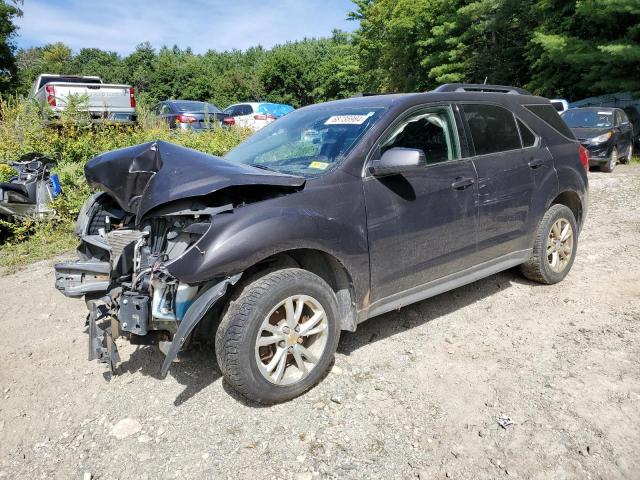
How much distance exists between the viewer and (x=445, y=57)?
26203 millimetres

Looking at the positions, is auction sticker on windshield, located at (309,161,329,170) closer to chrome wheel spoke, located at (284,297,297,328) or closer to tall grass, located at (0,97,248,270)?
chrome wheel spoke, located at (284,297,297,328)

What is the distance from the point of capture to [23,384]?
11.0ft

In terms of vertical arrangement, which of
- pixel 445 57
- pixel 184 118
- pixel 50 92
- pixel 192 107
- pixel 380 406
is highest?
pixel 445 57

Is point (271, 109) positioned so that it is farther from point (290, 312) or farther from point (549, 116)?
point (290, 312)

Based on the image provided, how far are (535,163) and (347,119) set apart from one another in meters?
1.87

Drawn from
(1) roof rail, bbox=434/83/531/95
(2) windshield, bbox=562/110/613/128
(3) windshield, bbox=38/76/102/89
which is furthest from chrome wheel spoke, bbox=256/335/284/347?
(2) windshield, bbox=562/110/613/128

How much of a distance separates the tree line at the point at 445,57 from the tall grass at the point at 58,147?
14.2 feet

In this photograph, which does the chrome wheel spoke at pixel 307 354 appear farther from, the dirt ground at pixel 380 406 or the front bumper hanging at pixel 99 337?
the front bumper hanging at pixel 99 337

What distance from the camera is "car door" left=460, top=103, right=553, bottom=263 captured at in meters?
3.95

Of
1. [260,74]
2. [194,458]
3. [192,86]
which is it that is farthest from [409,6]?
[194,458]

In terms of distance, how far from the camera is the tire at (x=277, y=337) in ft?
9.05

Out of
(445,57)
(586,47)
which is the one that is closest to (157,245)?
(586,47)

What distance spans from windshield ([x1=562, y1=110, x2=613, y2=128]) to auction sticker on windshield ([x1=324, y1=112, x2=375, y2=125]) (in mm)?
11848

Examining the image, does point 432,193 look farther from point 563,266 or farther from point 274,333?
point 563,266
